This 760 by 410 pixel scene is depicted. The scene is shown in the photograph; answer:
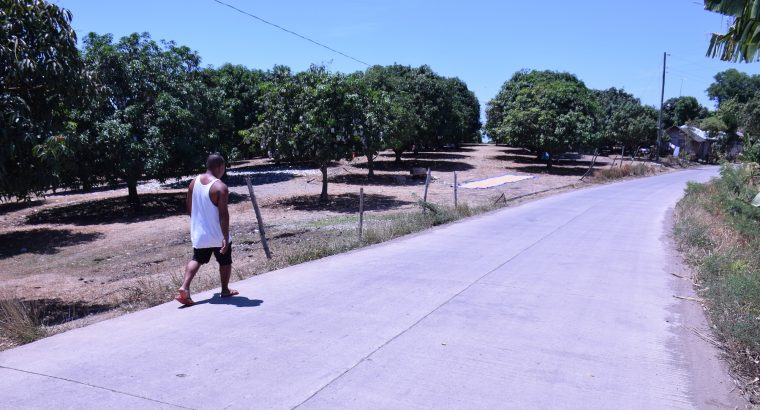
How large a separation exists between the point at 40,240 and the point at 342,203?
35.5 feet

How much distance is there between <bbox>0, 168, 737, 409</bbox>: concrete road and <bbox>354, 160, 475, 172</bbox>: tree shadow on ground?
30.6 meters

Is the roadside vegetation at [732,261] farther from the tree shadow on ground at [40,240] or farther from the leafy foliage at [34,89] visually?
the tree shadow on ground at [40,240]

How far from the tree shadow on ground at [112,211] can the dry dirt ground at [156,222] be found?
0.15 ft

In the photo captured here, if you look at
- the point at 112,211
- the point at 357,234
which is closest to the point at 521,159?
the point at 112,211

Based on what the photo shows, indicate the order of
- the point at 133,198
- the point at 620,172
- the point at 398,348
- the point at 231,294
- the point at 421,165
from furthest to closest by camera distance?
the point at 421,165, the point at 620,172, the point at 133,198, the point at 231,294, the point at 398,348

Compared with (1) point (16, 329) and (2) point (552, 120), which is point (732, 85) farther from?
(1) point (16, 329)

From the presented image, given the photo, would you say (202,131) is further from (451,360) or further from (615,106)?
(615,106)

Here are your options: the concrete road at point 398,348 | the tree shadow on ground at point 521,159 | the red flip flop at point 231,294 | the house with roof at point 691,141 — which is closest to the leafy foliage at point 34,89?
the red flip flop at point 231,294

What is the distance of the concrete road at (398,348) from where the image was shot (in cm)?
399

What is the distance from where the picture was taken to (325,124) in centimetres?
2169

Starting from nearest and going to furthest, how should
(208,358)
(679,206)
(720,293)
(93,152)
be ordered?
1. (208,358)
2. (720,293)
3. (679,206)
4. (93,152)

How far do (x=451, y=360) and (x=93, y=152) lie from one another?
20294 mm

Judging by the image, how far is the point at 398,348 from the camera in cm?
492

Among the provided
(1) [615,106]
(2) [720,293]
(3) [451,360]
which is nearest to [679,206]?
(2) [720,293]
